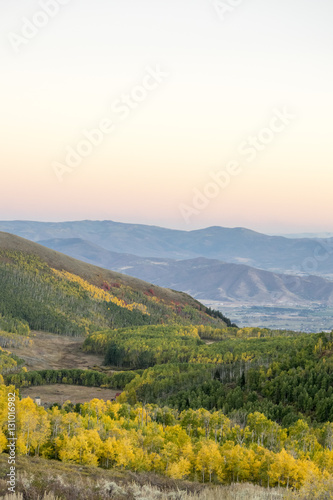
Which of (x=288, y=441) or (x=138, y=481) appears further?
(x=288, y=441)

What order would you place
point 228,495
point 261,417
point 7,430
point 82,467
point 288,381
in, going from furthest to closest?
point 288,381
point 261,417
point 7,430
point 82,467
point 228,495

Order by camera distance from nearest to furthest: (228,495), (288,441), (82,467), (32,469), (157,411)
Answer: (228,495) < (32,469) < (82,467) < (288,441) < (157,411)

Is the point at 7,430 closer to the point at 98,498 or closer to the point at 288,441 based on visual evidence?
the point at 98,498

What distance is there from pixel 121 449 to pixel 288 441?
4157cm

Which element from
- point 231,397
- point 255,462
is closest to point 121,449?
point 255,462

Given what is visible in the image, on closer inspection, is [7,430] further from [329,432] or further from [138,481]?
[329,432]

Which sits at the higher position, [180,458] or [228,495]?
[228,495]

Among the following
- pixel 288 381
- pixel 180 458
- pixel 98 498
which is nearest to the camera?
pixel 98 498

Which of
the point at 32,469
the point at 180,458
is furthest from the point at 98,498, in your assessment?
the point at 180,458

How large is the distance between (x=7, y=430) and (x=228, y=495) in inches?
2316

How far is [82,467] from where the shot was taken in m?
88.6

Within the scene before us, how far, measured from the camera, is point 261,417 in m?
127

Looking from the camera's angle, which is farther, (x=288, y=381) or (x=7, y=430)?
(x=288, y=381)

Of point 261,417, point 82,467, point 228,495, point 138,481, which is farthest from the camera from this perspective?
point 261,417
